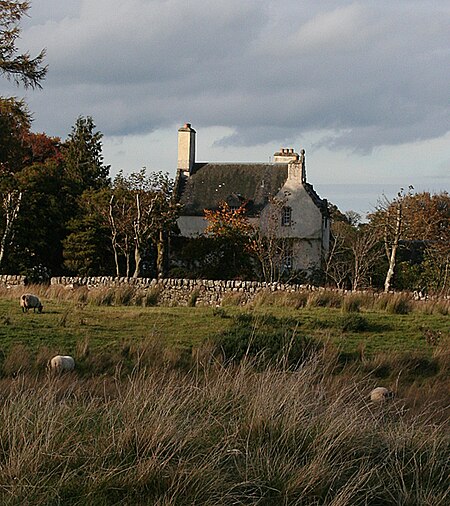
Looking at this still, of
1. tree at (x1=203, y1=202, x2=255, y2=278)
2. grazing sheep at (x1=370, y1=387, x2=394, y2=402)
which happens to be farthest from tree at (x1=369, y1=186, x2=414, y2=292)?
grazing sheep at (x1=370, y1=387, x2=394, y2=402)

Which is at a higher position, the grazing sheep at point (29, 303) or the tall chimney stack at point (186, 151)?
the tall chimney stack at point (186, 151)

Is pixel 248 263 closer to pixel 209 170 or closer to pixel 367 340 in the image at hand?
pixel 209 170

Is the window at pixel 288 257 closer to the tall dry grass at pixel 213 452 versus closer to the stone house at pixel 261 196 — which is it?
the stone house at pixel 261 196

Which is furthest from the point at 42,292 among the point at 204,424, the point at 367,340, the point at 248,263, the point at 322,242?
the point at 322,242

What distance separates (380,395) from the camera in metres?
10.1

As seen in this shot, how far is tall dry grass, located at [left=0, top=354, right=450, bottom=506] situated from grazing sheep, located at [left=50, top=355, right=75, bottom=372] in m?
3.93

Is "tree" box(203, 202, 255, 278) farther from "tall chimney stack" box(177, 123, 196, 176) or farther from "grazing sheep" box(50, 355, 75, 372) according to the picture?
"grazing sheep" box(50, 355, 75, 372)

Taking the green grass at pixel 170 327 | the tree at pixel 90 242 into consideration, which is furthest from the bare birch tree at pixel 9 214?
the green grass at pixel 170 327

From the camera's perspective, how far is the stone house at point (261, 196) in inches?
1914

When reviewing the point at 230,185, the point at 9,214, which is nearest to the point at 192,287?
the point at 9,214

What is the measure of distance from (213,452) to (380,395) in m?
4.36

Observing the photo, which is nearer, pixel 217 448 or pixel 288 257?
pixel 217 448

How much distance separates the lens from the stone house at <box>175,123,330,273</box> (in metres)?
48.6

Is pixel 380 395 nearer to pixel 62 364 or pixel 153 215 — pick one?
pixel 62 364
